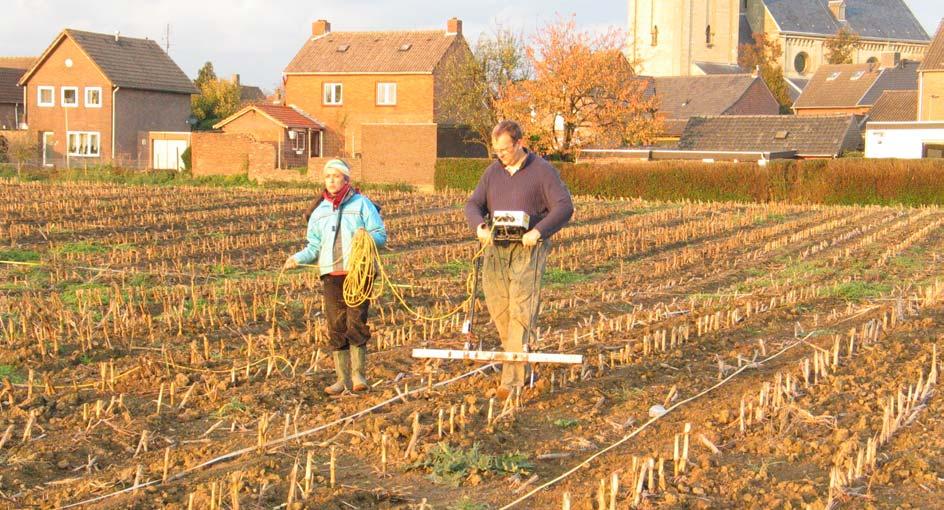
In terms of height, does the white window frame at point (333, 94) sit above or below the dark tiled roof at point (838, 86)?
below

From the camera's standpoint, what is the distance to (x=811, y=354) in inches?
392

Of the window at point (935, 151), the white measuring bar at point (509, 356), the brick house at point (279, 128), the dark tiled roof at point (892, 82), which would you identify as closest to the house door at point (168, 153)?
the brick house at point (279, 128)

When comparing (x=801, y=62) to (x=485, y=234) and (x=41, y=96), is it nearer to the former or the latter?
(x=41, y=96)

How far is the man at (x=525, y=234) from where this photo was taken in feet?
26.7

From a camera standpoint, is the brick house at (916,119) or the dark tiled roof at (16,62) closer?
the brick house at (916,119)

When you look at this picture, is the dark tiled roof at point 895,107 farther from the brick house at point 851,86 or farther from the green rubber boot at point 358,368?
the green rubber boot at point 358,368

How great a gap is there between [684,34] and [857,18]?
17.5 m

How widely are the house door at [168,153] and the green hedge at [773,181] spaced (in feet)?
71.0

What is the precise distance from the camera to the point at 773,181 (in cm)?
3738

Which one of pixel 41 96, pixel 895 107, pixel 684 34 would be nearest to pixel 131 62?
pixel 41 96

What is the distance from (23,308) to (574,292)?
642 centimetres

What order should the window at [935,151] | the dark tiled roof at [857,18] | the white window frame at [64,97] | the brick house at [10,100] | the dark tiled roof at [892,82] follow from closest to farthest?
the window at [935,151], the white window frame at [64,97], the brick house at [10,100], the dark tiled roof at [892,82], the dark tiled roof at [857,18]

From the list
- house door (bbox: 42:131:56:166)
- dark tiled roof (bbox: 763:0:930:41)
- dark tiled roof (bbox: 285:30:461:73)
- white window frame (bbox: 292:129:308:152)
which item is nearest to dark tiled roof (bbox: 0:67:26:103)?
house door (bbox: 42:131:56:166)

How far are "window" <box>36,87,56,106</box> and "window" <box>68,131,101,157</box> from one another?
7.10 feet
